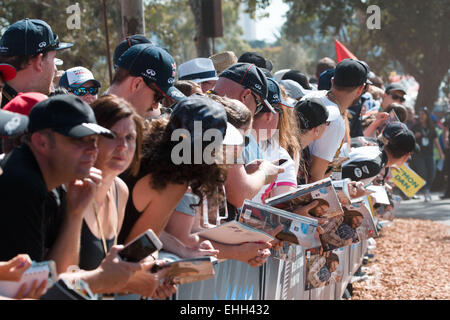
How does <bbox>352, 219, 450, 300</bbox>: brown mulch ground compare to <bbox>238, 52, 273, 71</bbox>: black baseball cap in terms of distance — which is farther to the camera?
<bbox>352, 219, 450, 300</bbox>: brown mulch ground

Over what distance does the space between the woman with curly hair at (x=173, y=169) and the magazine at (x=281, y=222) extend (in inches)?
10.1

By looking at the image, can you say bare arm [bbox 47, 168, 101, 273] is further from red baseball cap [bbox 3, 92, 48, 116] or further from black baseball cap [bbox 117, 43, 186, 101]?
black baseball cap [bbox 117, 43, 186, 101]

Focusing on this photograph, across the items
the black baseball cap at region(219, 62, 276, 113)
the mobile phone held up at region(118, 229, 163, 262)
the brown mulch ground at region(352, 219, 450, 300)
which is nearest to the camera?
the mobile phone held up at region(118, 229, 163, 262)

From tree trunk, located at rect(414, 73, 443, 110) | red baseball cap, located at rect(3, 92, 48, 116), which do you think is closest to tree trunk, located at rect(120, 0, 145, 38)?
red baseball cap, located at rect(3, 92, 48, 116)

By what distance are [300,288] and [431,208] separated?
9947 mm

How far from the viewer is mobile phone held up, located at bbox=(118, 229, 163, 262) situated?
248 cm

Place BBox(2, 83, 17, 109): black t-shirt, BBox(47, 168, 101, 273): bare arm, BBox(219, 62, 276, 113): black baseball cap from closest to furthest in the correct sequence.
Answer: BBox(47, 168, 101, 273): bare arm → BBox(2, 83, 17, 109): black t-shirt → BBox(219, 62, 276, 113): black baseball cap

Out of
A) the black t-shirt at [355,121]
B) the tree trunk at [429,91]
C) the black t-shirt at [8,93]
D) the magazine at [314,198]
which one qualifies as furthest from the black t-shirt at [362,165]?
the tree trunk at [429,91]

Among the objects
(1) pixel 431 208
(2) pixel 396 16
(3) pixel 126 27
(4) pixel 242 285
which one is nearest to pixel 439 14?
(2) pixel 396 16

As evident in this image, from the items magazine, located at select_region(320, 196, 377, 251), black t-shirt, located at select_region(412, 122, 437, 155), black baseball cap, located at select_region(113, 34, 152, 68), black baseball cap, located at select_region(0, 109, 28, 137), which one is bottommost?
black t-shirt, located at select_region(412, 122, 437, 155)

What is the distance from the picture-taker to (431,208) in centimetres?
1386

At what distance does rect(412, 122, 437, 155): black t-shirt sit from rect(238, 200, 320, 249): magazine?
42.5 feet

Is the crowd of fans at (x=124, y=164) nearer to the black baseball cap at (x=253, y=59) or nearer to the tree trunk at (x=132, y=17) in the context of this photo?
the black baseball cap at (x=253, y=59)
